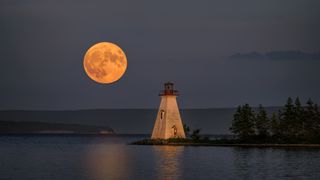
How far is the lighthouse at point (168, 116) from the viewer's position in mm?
108000

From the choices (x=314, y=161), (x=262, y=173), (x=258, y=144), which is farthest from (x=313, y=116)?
(x=262, y=173)

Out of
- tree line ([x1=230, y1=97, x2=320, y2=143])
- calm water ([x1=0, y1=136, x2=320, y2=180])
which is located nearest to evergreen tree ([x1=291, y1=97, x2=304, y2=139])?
tree line ([x1=230, y1=97, x2=320, y2=143])

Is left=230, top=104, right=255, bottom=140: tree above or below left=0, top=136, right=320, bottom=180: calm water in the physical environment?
above

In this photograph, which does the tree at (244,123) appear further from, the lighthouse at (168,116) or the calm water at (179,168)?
the calm water at (179,168)

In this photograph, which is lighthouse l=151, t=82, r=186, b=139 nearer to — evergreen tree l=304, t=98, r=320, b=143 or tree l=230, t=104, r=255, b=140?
tree l=230, t=104, r=255, b=140

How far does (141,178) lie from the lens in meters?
61.8

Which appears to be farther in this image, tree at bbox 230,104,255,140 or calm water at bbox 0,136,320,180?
tree at bbox 230,104,255,140

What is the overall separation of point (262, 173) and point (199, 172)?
6.36 metres

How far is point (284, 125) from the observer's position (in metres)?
111

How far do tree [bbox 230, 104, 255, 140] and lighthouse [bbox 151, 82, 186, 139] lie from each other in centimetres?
987

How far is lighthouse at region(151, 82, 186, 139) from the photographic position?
108 m

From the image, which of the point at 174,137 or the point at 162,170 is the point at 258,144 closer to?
the point at 174,137

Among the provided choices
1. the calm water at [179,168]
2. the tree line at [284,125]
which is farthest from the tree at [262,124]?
the calm water at [179,168]

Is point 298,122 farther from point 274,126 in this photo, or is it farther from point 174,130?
point 174,130
